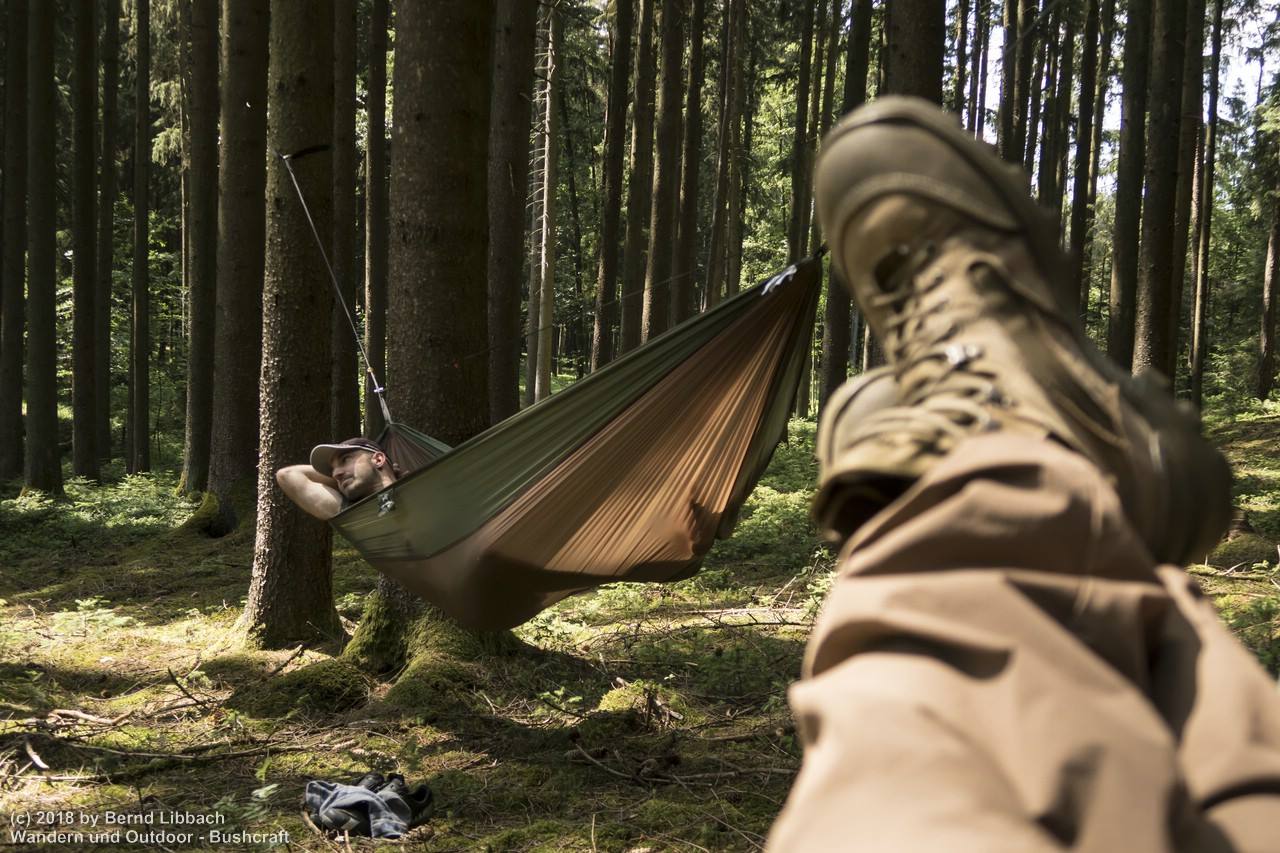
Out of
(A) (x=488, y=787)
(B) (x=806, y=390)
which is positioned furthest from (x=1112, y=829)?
(B) (x=806, y=390)

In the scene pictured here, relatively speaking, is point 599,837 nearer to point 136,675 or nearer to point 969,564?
point 969,564

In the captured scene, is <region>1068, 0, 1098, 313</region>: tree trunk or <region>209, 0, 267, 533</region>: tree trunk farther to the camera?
<region>1068, 0, 1098, 313</region>: tree trunk

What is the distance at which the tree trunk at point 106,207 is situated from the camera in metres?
11.7

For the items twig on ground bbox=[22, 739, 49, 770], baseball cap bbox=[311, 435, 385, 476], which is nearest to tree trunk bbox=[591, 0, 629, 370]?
baseball cap bbox=[311, 435, 385, 476]

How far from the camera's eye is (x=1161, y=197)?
6.00 m

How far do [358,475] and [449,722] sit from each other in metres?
0.90

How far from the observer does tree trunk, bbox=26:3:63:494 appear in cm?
911

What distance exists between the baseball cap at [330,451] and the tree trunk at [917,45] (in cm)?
298

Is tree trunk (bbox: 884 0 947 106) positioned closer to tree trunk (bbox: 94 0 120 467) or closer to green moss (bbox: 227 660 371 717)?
green moss (bbox: 227 660 371 717)

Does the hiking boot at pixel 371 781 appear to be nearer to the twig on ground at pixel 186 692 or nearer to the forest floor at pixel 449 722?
the forest floor at pixel 449 722

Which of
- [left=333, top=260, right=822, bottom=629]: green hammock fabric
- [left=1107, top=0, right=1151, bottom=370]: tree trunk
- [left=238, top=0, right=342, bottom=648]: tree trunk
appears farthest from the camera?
[left=1107, top=0, right=1151, bottom=370]: tree trunk

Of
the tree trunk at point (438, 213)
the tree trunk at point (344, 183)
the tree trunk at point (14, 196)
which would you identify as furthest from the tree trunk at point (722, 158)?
the tree trunk at point (438, 213)

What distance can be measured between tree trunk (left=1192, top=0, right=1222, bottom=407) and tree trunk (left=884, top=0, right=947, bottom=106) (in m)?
11.0

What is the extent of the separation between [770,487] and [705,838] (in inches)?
296
